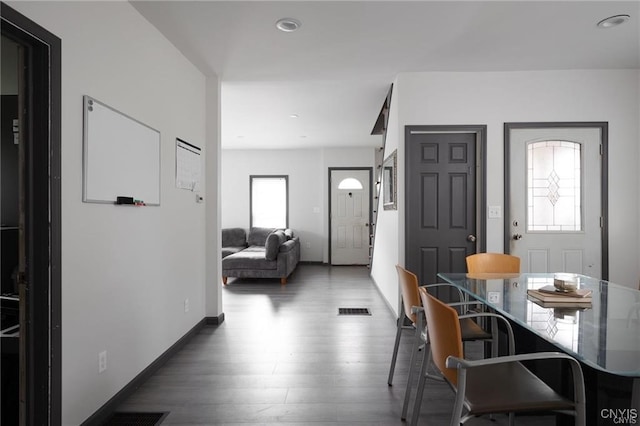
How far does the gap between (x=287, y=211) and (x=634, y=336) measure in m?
7.09

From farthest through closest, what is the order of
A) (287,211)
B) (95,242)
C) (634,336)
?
1. (287,211)
2. (95,242)
3. (634,336)

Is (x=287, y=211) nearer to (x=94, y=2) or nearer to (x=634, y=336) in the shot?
(x=94, y=2)

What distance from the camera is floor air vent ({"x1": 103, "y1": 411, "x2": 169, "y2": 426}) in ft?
6.87

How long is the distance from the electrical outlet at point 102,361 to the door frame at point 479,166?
9.20ft

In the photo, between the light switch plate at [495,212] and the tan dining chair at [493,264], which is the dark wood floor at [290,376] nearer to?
the tan dining chair at [493,264]

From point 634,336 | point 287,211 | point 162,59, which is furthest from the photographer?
point 287,211

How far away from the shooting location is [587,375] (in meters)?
1.48

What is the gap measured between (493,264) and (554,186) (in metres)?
1.63

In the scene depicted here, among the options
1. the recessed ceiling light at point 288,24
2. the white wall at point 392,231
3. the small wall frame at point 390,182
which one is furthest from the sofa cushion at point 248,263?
the recessed ceiling light at point 288,24

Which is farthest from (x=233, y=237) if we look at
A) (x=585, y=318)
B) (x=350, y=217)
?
(x=585, y=318)

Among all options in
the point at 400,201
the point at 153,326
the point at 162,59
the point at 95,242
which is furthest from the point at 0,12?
the point at 400,201

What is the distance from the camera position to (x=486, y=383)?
1532mm

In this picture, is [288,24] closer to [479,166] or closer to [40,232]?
[40,232]

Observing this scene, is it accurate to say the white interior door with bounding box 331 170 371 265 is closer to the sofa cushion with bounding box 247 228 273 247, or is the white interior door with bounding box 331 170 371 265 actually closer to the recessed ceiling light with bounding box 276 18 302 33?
the sofa cushion with bounding box 247 228 273 247
